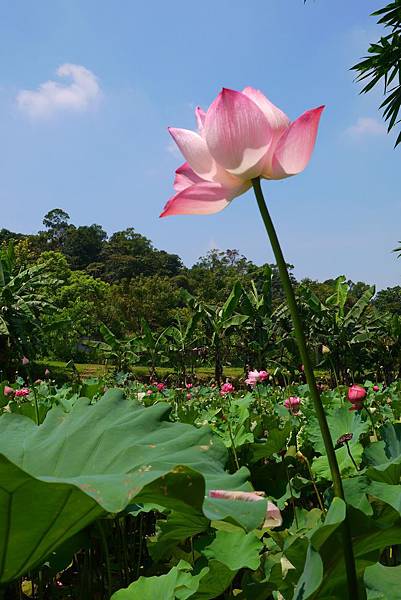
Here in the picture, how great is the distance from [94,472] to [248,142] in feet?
1.48

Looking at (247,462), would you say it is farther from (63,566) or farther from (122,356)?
(122,356)

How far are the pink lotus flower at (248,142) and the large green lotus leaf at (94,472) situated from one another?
0.32 metres

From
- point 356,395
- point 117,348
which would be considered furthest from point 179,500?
point 117,348

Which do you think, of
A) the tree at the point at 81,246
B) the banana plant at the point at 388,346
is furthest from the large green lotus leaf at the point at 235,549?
the tree at the point at 81,246

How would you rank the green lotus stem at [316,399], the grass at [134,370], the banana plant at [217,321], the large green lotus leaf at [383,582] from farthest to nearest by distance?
the grass at [134,370] < the banana plant at [217,321] < the large green lotus leaf at [383,582] < the green lotus stem at [316,399]

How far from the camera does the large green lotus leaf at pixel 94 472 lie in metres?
0.53

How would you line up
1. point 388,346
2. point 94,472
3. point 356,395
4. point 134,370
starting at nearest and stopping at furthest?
point 94,472 → point 356,395 → point 388,346 → point 134,370

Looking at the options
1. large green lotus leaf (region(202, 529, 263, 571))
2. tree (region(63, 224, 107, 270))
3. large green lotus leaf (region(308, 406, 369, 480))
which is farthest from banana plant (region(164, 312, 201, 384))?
tree (region(63, 224, 107, 270))

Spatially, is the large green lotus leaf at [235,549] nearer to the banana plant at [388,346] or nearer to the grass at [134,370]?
the banana plant at [388,346]

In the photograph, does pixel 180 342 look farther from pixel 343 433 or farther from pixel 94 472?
pixel 94 472

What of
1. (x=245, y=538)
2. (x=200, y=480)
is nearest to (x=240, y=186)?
(x=200, y=480)

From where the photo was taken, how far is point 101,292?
85.7ft

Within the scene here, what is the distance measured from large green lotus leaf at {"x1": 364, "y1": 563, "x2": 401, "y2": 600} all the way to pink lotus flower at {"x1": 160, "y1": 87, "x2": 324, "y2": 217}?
0.45 m

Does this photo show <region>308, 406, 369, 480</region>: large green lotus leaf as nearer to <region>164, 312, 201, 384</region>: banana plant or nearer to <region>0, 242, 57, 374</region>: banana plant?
<region>0, 242, 57, 374</region>: banana plant
